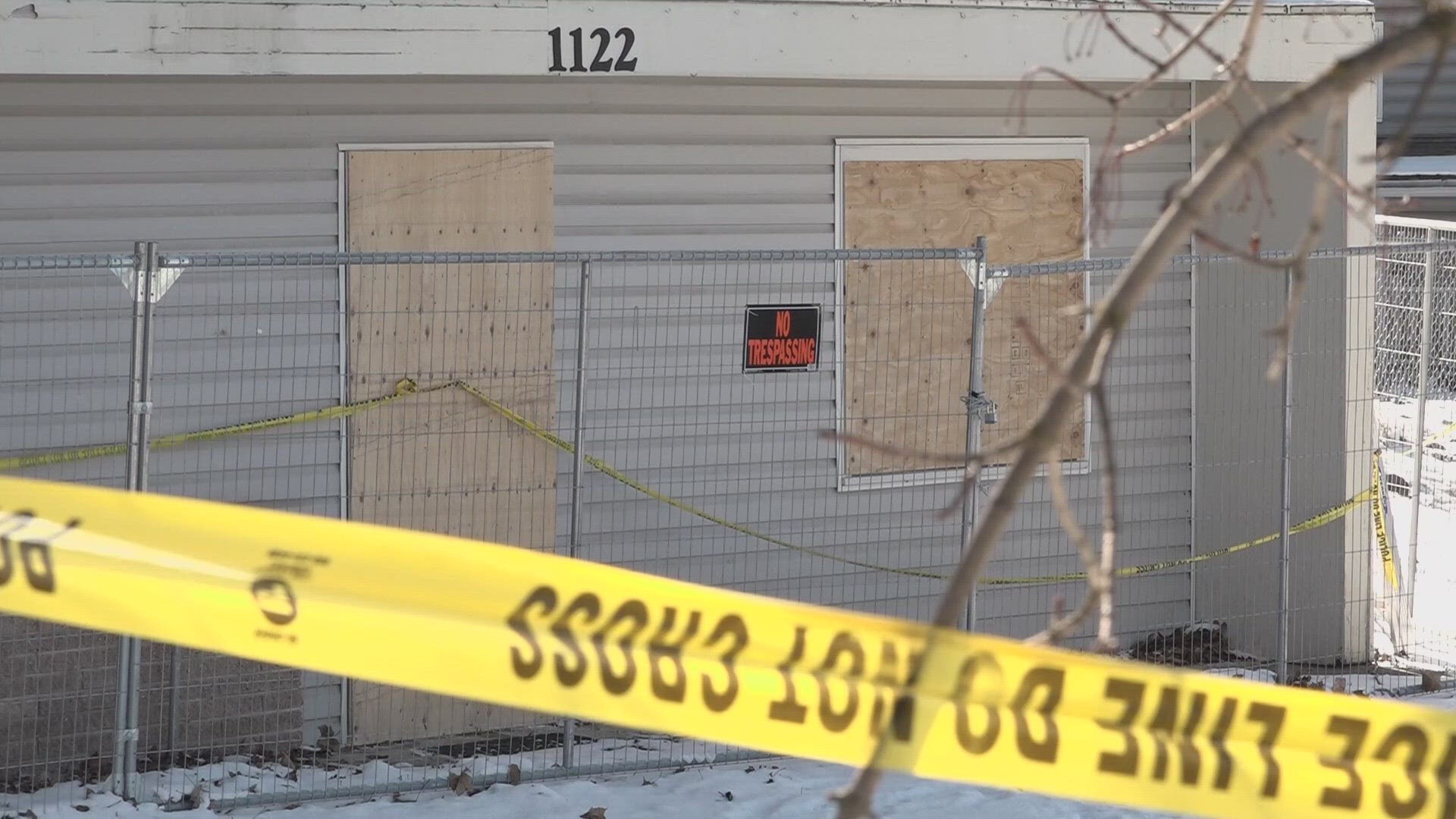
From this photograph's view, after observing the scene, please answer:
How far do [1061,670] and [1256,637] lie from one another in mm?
7450

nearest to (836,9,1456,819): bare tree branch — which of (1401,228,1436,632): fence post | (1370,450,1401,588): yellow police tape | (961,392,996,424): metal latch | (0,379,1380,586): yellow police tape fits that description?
(961,392,996,424): metal latch

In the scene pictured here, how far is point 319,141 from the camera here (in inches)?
332

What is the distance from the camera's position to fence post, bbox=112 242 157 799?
24.0 feet

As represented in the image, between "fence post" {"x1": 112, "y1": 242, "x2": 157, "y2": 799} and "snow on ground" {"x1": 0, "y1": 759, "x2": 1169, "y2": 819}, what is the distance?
8.5 inches

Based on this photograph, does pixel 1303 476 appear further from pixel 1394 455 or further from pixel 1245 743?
pixel 1245 743

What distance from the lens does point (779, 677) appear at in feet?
12.7

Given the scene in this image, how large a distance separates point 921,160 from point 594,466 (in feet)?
8.69

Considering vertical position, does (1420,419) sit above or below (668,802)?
above

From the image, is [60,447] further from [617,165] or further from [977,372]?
[977,372]

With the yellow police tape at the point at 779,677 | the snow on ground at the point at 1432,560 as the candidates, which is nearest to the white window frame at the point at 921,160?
the snow on ground at the point at 1432,560

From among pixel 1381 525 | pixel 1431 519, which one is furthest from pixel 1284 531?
pixel 1431 519

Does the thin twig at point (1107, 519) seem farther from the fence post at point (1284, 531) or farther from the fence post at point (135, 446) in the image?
the fence post at point (1284, 531)

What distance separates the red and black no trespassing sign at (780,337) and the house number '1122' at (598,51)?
1.72 m

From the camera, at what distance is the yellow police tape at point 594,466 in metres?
8.09
